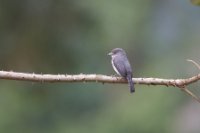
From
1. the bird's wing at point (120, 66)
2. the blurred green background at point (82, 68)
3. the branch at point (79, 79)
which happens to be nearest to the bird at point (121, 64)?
the bird's wing at point (120, 66)

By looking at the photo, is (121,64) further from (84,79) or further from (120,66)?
(84,79)

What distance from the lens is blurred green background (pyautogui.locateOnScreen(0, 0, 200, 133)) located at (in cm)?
1317

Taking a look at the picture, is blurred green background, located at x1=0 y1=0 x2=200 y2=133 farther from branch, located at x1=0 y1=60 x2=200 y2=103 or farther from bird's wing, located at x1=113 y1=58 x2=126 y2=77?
branch, located at x1=0 y1=60 x2=200 y2=103

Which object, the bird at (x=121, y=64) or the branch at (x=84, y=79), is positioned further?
the bird at (x=121, y=64)

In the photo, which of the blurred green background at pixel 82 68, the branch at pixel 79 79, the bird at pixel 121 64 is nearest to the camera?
the branch at pixel 79 79

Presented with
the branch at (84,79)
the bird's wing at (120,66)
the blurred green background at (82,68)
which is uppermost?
the blurred green background at (82,68)

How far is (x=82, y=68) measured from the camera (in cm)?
1356

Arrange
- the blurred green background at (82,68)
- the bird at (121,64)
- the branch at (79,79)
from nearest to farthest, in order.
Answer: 1. the branch at (79,79)
2. the bird at (121,64)
3. the blurred green background at (82,68)

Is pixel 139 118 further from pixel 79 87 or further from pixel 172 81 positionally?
pixel 172 81

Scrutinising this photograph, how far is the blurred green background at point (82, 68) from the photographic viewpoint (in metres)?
13.2

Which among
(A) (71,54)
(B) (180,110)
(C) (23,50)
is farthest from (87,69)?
(B) (180,110)

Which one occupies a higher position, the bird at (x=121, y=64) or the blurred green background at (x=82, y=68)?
the blurred green background at (x=82, y=68)

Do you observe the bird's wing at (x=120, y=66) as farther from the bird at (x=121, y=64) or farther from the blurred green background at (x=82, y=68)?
the blurred green background at (x=82, y=68)

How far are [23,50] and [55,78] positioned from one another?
25.0 ft
